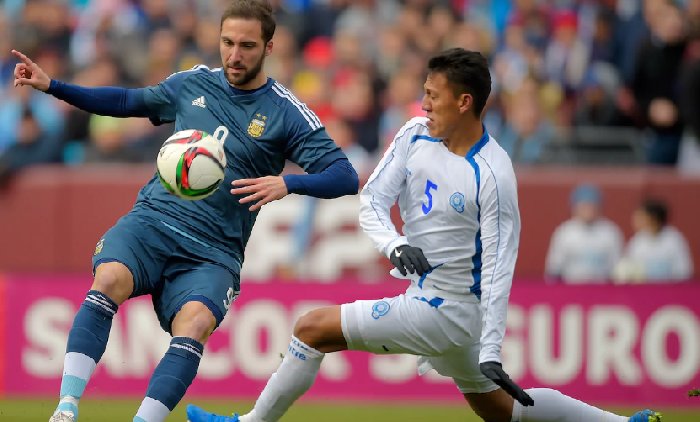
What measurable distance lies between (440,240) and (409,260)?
1.07ft

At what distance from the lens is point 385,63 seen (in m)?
16.2

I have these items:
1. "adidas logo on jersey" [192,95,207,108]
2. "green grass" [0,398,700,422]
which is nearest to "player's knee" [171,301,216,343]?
"adidas logo on jersey" [192,95,207,108]

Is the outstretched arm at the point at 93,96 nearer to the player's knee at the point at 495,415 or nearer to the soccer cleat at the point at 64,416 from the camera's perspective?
the soccer cleat at the point at 64,416

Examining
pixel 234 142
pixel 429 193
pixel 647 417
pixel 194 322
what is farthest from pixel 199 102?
pixel 647 417

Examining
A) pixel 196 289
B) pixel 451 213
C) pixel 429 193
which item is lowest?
pixel 196 289

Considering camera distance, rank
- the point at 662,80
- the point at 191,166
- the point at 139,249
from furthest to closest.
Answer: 1. the point at 662,80
2. the point at 139,249
3. the point at 191,166

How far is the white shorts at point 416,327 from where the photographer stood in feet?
25.6

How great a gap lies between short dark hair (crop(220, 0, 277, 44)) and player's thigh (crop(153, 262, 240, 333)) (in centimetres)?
138

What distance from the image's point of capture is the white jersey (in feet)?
25.4

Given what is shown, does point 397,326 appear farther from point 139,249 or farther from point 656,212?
point 656,212

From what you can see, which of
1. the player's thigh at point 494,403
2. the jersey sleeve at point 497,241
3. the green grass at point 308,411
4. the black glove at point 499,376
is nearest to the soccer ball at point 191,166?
the jersey sleeve at point 497,241

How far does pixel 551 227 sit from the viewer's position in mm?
15172

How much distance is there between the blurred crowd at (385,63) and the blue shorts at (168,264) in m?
7.01

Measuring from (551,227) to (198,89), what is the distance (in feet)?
24.7
